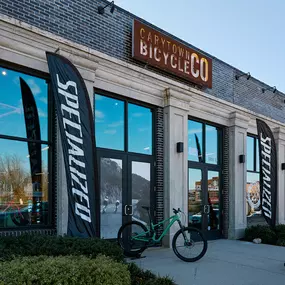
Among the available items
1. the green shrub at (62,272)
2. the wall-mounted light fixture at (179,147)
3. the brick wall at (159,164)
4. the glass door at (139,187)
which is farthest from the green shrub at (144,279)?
the wall-mounted light fixture at (179,147)

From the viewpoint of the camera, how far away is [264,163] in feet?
36.3

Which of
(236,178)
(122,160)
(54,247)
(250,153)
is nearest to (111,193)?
(122,160)

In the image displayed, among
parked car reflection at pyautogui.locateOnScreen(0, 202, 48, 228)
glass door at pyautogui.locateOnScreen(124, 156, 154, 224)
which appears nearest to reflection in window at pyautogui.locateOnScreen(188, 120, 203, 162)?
glass door at pyautogui.locateOnScreen(124, 156, 154, 224)

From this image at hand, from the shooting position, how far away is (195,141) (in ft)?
35.0

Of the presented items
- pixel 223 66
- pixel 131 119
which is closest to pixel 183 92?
pixel 131 119

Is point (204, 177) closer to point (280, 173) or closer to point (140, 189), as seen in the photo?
point (140, 189)

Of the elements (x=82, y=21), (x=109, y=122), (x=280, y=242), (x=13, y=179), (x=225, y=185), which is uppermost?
(x=82, y=21)

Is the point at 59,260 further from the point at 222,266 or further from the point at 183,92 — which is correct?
the point at 183,92

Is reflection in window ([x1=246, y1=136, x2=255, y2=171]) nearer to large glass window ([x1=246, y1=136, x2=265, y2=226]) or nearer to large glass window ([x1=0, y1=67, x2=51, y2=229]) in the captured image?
large glass window ([x1=246, y1=136, x2=265, y2=226])

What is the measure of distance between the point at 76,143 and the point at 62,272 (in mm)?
2952

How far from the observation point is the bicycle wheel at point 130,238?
752cm

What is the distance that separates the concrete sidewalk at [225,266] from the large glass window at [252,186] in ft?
10.5

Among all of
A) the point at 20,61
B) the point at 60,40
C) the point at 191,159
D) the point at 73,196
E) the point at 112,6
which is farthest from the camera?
the point at 191,159

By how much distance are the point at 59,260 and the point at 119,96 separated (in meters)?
5.20
